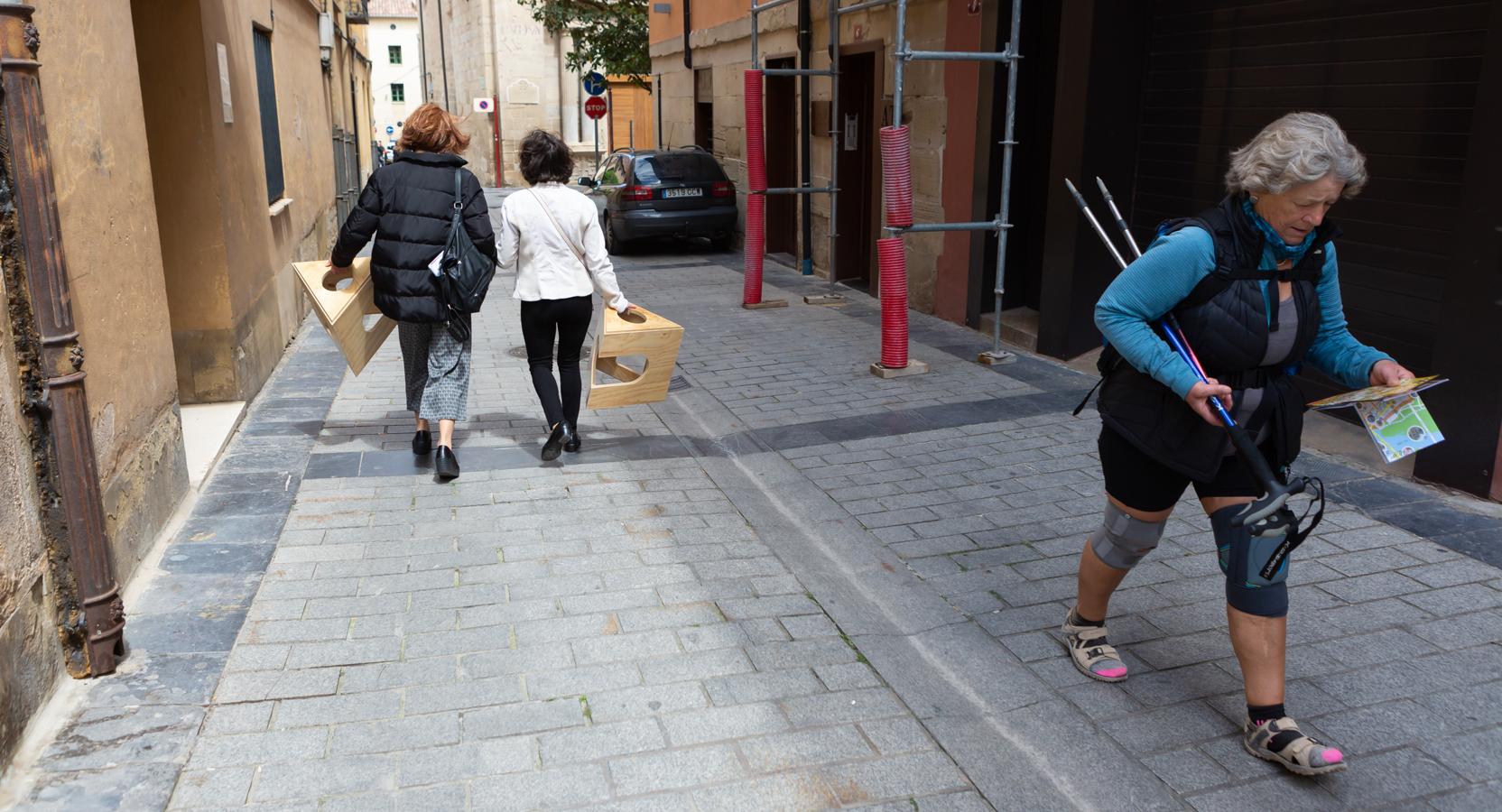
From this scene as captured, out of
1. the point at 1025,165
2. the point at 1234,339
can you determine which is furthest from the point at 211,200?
the point at 1025,165

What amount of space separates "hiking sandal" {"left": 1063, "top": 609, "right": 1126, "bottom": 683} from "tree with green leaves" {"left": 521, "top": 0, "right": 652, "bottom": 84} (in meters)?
Result: 21.0

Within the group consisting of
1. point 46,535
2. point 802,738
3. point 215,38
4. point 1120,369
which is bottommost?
point 802,738

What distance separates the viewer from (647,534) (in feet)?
16.0

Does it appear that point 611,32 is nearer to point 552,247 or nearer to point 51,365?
point 552,247

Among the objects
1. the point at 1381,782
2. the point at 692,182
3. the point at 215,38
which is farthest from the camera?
the point at 692,182

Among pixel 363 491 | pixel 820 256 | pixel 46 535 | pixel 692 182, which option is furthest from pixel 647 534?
pixel 692 182

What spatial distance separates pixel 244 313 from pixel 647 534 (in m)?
3.55

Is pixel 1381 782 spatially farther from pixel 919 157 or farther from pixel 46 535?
pixel 919 157

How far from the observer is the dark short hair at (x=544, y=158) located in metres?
5.70

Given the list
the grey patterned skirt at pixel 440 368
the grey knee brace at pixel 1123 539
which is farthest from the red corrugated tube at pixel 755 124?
the grey knee brace at pixel 1123 539

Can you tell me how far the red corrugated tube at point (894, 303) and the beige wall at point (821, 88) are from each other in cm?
228

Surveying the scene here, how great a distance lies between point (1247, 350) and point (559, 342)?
374 centimetres

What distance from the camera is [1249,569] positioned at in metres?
3.01

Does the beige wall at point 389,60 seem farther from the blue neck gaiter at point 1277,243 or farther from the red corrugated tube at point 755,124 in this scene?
the blue neck gaiter at point 1277,243
